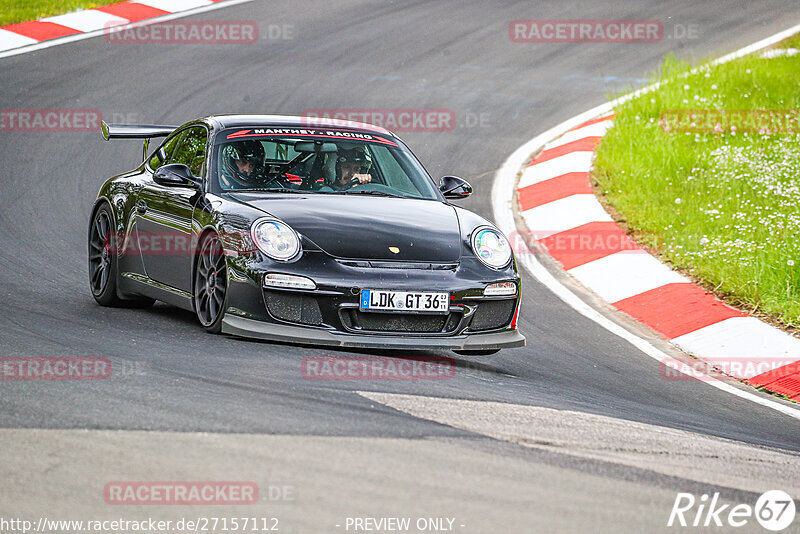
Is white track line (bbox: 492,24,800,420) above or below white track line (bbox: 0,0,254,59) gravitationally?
below

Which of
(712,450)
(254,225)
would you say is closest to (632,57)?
(254,225)

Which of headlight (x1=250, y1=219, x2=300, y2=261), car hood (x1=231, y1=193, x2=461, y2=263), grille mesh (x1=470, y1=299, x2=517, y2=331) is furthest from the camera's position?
grille mesh (x1=470, y1=299, x2=517, y2=331)

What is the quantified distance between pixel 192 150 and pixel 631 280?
3653 millimetres

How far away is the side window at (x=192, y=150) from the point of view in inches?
299

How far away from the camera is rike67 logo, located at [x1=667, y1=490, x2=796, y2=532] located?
4004 millimetres

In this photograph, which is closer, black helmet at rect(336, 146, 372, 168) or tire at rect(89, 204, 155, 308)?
black helmet at rect(336, 146, 372, 168)

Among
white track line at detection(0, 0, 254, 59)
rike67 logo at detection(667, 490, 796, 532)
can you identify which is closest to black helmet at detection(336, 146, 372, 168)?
rike67 logo at detection(667, 490, 796, 532)

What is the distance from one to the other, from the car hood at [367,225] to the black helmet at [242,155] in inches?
13.0

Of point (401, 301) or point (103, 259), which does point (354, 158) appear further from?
point (103, 259)

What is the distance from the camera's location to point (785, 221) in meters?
10.0

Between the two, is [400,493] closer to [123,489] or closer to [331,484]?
[331,484]

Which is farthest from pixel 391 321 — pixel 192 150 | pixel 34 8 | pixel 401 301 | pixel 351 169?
pixel 34 8

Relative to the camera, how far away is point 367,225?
6.72 m

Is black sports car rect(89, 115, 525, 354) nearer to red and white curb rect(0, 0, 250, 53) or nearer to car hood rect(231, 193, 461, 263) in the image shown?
car hood rect(231, 193, 461, 263)
